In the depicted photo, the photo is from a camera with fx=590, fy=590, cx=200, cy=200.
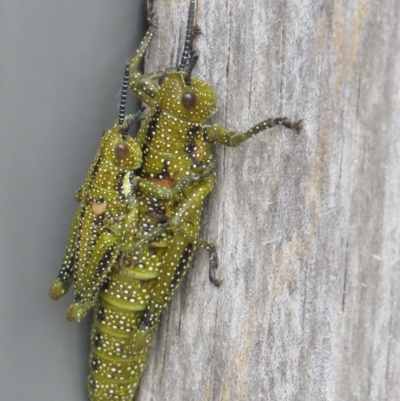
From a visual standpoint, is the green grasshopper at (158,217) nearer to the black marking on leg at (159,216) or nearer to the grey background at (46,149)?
the black marking on leg at (159,216)

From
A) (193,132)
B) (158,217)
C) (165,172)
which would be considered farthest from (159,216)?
(193,132)

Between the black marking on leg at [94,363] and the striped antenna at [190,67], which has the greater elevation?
the striped antenna at [190,67]

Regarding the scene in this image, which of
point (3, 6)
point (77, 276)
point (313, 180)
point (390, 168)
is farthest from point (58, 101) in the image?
point (390, 168)

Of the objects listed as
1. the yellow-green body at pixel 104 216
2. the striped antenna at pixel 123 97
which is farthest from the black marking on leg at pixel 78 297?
the striped antenna at pixel 123 97

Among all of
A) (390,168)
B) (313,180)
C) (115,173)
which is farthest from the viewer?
(115,173)

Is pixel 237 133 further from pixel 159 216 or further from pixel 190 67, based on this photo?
pixel 159 216

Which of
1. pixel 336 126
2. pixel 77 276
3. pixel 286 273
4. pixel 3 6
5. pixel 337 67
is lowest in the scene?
pixel 77 276

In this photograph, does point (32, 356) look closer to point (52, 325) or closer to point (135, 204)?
point (52, 325)
